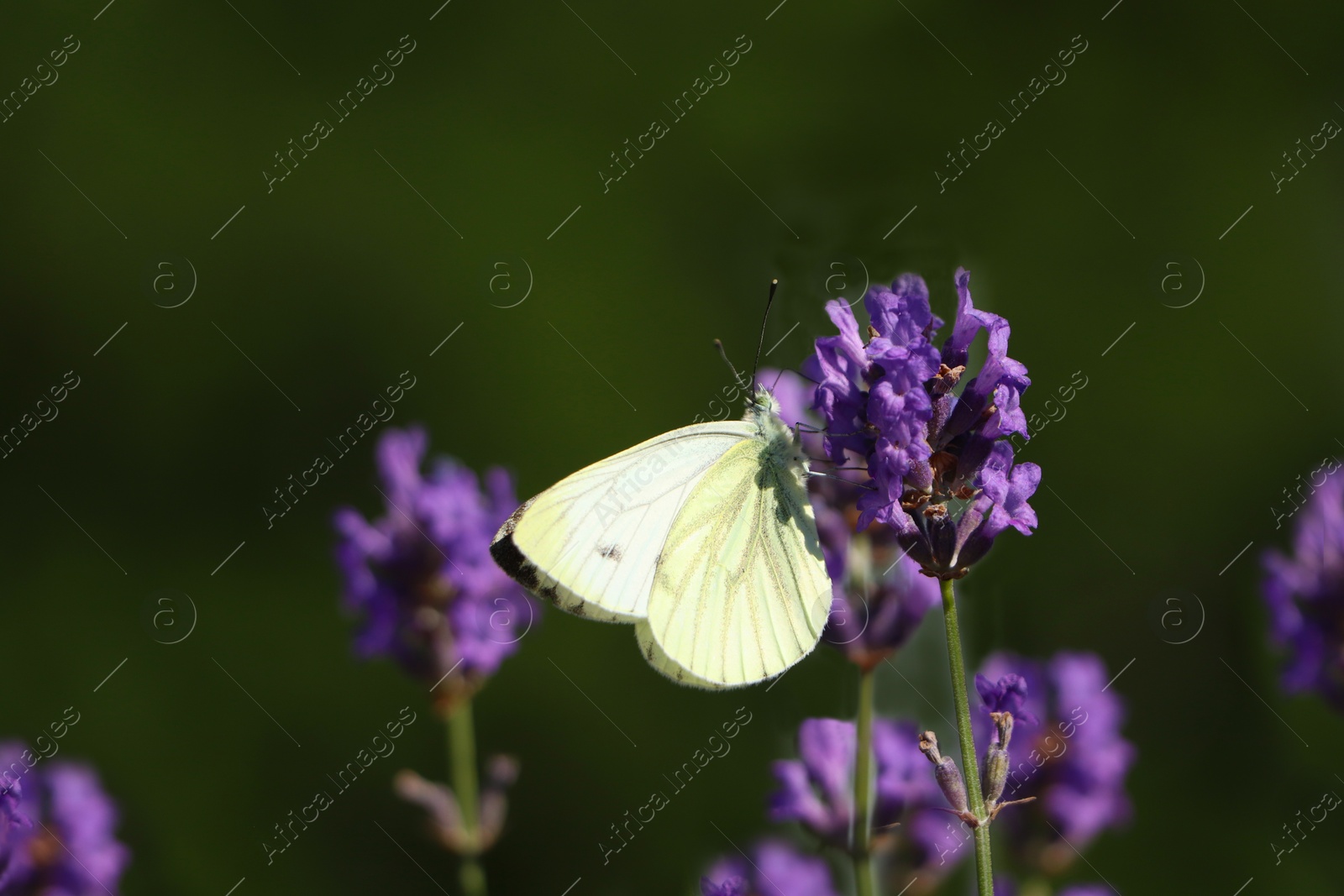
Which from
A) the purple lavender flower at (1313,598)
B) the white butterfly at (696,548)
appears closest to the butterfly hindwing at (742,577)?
the white butterfly at (696,548)

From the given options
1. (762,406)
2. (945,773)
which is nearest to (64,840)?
(762,406)

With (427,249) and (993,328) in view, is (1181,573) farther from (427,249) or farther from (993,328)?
(427,249)
